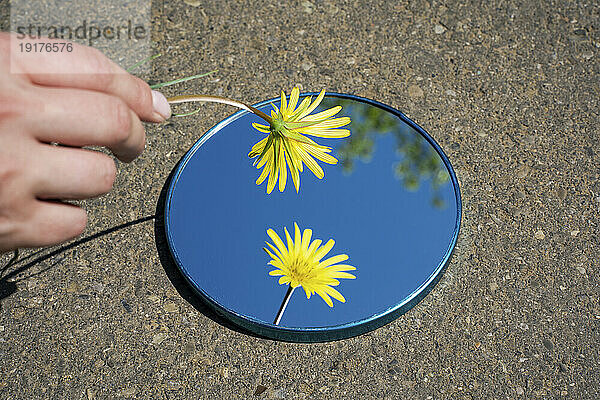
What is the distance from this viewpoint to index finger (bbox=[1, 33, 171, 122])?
0.76m

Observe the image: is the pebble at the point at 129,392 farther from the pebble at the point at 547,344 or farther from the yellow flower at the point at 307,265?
the pebble at the point at 547,344

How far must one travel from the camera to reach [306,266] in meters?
1.35

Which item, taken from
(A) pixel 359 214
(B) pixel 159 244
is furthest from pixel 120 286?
(A) pixel 359 214

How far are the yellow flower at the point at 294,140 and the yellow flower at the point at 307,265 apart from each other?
15 centimetres

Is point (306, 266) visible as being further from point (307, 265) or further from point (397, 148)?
point (397, 148)

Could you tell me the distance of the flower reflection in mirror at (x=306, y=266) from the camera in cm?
131

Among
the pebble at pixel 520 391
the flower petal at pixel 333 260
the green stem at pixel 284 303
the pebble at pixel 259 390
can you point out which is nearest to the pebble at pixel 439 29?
the flower petal at pixel 333 260

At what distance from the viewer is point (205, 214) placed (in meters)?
1.44

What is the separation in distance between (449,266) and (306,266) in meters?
0.34

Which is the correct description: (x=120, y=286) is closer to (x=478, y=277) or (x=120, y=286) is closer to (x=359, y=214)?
(x=359, y=214)

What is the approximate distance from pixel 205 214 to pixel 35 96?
0.72 m

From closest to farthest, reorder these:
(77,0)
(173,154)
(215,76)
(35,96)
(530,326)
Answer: (35,96)
(530,326)
(173,154)
(215,76)
(77,0)

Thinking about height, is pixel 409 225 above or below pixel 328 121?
below

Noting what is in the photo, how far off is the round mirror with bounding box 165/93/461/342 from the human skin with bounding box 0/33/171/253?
0.54m
